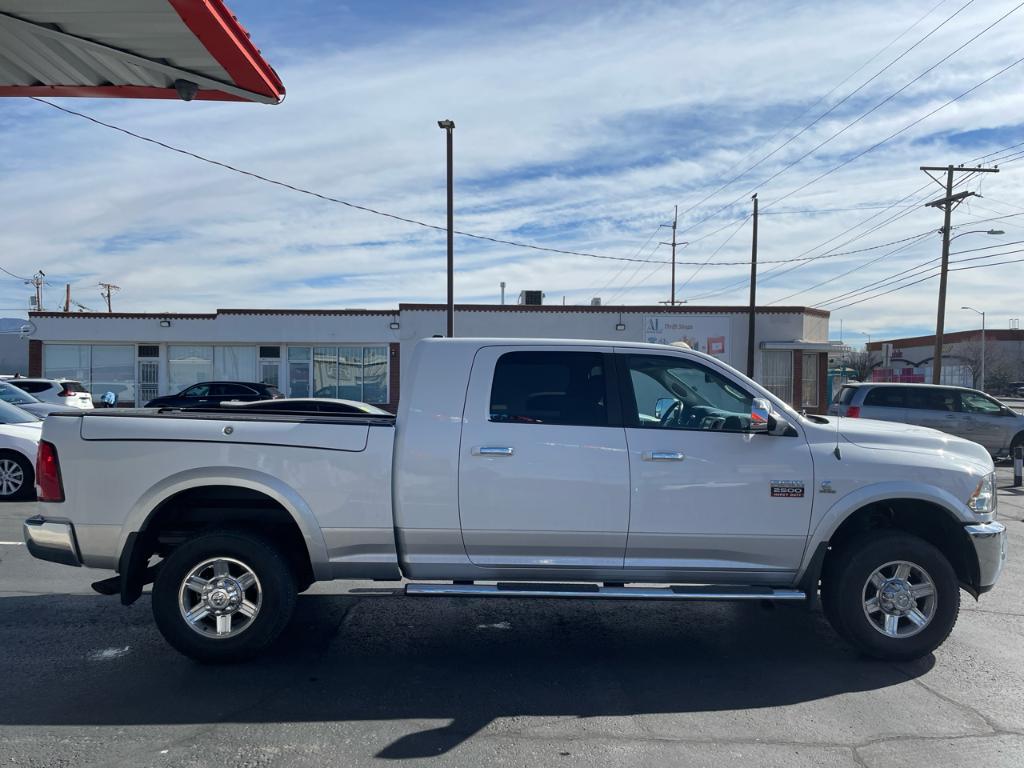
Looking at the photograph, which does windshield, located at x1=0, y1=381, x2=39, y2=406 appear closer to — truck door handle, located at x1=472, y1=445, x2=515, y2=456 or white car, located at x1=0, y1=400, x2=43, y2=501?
white car, located at x1=0, y1=400, x2=43, y2=501

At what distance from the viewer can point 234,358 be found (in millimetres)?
31750

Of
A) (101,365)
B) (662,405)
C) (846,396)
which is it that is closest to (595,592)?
(662,405)

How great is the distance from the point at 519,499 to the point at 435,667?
47.9 inches

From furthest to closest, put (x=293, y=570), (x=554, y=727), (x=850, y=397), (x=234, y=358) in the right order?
(x=234, y=358)
(x=850, y=397)
(x=293, y=570)
(x=554, y=727)

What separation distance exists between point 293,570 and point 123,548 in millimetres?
1056

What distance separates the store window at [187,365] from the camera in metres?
31.8

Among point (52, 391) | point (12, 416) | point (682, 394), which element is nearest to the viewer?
point (682, 394)

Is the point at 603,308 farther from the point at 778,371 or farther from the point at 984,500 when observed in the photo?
the point at 984,500

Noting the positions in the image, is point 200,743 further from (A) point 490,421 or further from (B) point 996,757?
(B) point 996,757

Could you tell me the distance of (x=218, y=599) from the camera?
5.05 metres

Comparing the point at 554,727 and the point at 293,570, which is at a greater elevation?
the point at 293,570

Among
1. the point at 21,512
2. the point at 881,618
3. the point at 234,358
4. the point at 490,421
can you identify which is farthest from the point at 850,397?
the point at 234,358

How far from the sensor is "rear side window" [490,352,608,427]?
5234mm

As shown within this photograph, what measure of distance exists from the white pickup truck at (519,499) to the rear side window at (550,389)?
0.04ft
